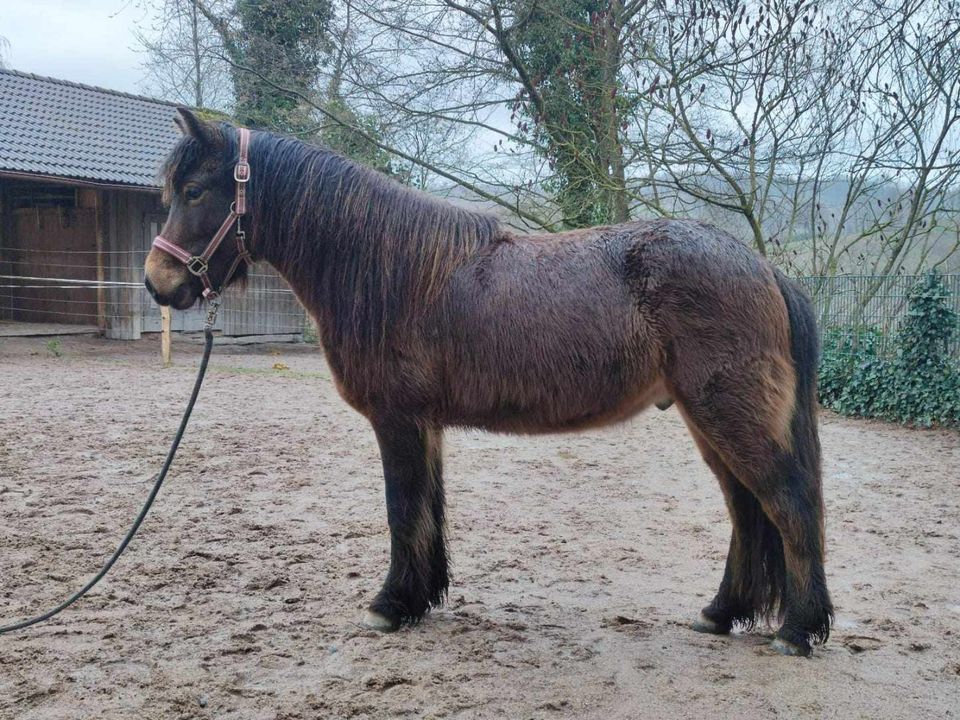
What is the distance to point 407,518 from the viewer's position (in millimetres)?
3098

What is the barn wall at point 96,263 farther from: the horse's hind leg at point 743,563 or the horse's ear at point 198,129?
the horse's hind leg at point 743,563

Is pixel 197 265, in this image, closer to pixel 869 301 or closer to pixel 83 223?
pixel 869 301

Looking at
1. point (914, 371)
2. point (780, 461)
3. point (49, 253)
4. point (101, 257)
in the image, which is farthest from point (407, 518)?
point (49, 253)

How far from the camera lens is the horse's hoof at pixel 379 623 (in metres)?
3.06

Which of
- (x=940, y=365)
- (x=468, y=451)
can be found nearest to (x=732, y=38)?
(x=940, y=365)

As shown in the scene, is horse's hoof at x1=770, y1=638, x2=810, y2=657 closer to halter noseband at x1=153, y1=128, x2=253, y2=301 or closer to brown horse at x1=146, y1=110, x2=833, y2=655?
brown horse at x1=146, y1=110, x2=833, y2=655

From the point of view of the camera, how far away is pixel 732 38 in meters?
8.94

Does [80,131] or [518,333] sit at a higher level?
[80,131]

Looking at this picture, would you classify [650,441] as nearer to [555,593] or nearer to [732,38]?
[555,593]

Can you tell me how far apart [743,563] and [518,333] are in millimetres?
1287

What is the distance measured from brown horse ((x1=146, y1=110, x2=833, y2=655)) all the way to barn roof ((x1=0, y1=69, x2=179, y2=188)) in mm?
11597

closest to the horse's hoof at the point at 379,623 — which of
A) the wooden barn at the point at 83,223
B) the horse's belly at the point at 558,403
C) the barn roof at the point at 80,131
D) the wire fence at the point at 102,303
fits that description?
the horse's belly at the point at 558,403

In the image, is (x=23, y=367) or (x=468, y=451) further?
(x=23, y=367)

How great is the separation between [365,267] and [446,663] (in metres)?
1.54
